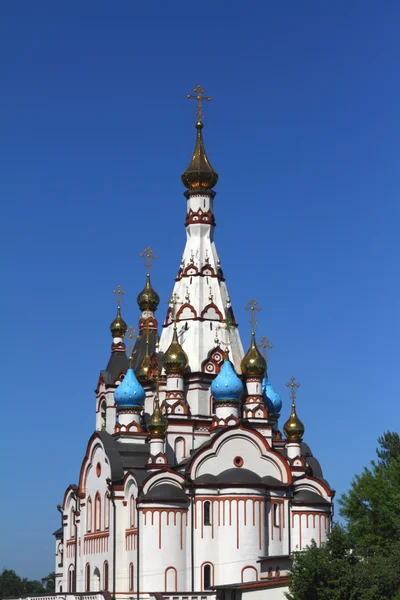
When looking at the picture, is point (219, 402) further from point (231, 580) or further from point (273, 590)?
point (273, 590)

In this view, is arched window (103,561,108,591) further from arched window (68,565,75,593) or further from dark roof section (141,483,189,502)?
dark roof section (141,483,189,502)

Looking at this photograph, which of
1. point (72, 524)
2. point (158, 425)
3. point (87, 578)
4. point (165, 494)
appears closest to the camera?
point (165, 494)

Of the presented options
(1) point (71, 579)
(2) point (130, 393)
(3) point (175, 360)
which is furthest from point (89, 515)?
(3) point (175, 360)

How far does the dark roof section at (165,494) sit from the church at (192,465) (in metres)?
0.04

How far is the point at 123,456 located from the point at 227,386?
17.1 ft

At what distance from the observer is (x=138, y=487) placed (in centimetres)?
4159

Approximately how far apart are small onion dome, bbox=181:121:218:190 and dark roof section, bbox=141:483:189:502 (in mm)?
14140

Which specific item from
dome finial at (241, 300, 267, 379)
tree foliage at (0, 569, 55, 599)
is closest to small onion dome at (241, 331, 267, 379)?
dome finial at (241, 300, 267, 379)

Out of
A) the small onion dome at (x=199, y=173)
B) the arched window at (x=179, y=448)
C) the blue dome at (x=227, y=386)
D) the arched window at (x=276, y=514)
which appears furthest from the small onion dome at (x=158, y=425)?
the small onion dome at (x=199, y=173)

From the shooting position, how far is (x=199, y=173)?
48938 mm

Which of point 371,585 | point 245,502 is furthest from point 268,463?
point 371,585

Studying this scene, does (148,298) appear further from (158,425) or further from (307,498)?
(307,498)

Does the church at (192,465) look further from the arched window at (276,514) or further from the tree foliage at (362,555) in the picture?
the tree foliage at (362,555)

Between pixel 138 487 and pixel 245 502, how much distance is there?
400 centimetres
